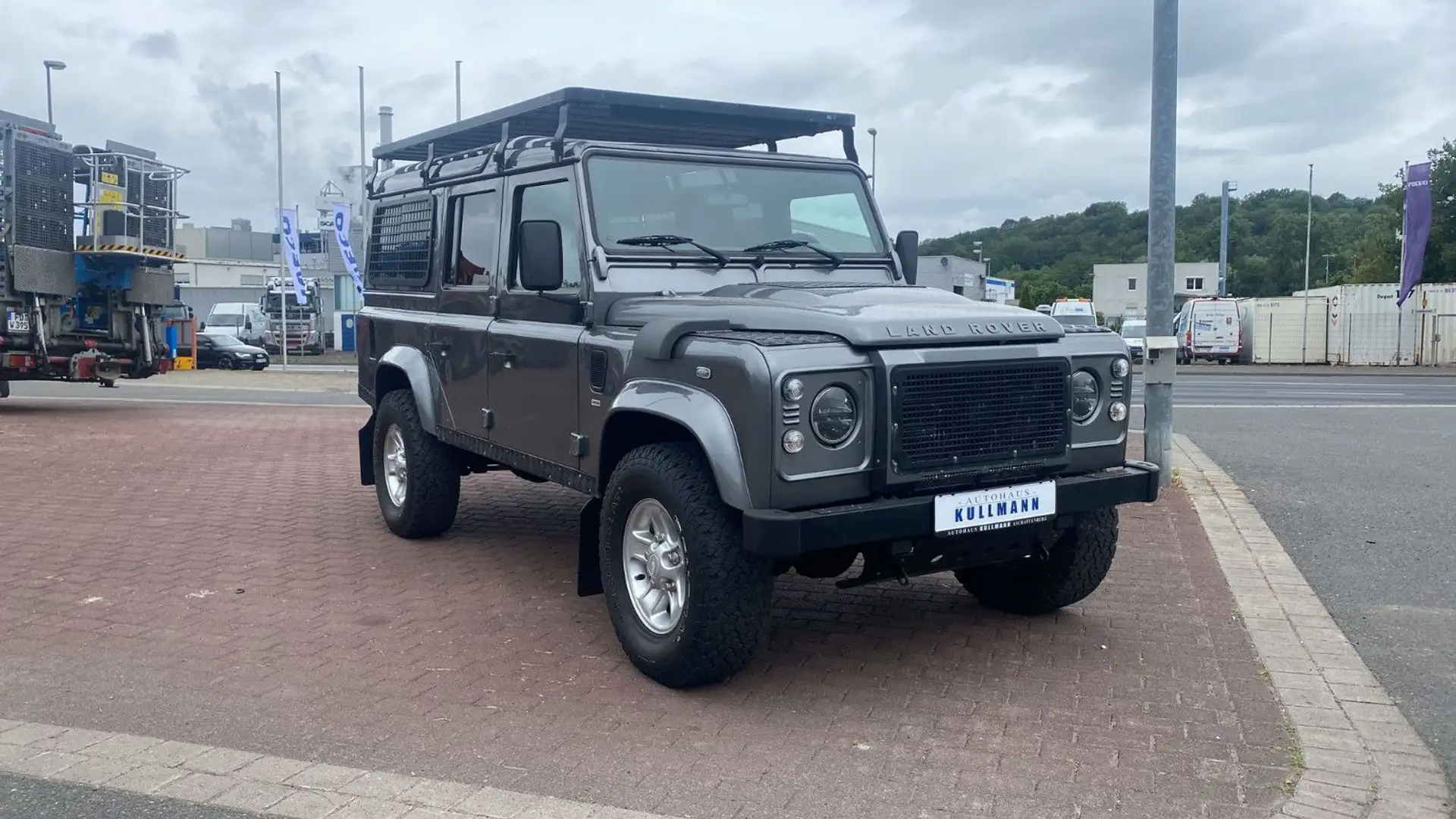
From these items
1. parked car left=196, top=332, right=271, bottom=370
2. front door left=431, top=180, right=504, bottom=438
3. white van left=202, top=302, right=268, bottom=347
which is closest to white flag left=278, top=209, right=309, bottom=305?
parked car left=196, top=332, right=271, bottom=370

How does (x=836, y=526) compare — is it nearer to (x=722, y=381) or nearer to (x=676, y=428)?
(x=722, y=381)

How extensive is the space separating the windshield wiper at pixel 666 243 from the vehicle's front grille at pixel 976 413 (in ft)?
5.29

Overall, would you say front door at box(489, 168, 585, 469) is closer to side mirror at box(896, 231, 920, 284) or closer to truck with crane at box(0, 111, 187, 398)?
side mirror at box(896, 231, 920, 284)

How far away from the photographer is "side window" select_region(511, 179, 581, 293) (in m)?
5.60

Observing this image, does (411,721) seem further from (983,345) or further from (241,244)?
(241,244)

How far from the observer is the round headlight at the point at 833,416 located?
424 centimetres

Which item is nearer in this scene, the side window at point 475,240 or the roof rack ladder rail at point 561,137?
the roof rack ladder rail at point 561,137

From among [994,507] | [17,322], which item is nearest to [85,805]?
[994,507]

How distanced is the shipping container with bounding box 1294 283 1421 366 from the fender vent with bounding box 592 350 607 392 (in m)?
33.2

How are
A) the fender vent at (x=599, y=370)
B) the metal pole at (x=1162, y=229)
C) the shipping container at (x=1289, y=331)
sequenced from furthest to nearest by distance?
1. the shipping container at (x=1289, y=331)
2. the metal pole at (x=1162, y=229)
3. the fender vent at (x=599, y=370)

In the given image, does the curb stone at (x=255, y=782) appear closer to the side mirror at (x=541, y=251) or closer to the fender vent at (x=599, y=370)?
the fender vent at (x=599, y=370)

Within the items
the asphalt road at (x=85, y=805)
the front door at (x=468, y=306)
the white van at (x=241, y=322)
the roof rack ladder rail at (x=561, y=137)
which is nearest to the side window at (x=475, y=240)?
the front door at (x=468, y=306)

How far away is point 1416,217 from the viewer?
29.3m

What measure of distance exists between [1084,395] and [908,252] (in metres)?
1.77
